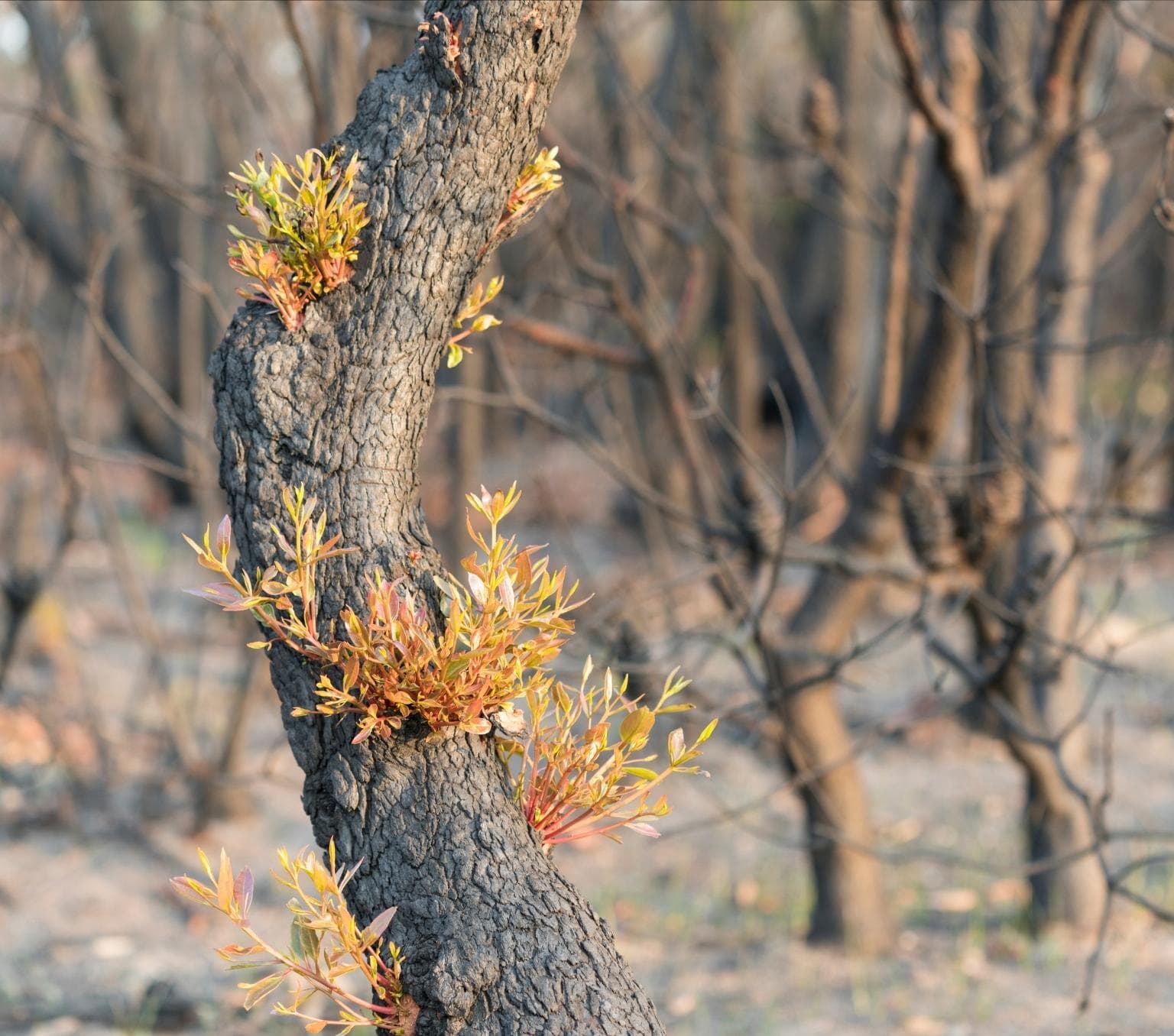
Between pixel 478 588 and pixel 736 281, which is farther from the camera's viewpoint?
pixel 736 281

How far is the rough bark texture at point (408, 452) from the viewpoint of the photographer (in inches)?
48.1

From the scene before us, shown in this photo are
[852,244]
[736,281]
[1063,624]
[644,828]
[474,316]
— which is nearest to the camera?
[644,828]

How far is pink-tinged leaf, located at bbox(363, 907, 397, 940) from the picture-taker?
1.15 meters

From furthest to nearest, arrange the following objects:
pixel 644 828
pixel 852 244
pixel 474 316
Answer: pixel 852 244, pixel 474 316, pixel 644 828

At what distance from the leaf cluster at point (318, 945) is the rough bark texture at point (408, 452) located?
0.03m

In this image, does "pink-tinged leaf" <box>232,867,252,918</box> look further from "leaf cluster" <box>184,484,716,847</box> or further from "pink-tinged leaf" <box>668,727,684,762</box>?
"pink-tinged leaf" <box>668,727,684,762</box>

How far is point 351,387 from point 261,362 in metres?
0.10

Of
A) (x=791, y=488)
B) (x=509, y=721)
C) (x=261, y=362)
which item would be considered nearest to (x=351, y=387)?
(x=261, y=362)

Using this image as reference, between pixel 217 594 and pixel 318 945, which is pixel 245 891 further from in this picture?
pixel 217 594

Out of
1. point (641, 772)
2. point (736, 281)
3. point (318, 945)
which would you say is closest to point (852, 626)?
point (641, 772)

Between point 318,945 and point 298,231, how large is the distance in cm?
73

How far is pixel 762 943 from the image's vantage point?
147 inches

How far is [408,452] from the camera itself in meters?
1.32

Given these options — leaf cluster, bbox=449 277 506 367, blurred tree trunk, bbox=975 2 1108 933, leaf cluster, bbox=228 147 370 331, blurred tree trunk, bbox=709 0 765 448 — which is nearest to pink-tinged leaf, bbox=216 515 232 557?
leaf cluster, bbox=228 147 370 331
